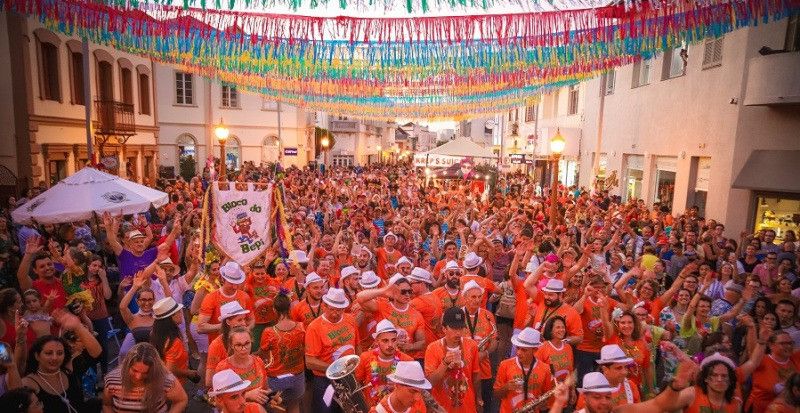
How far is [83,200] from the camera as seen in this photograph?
978 cm

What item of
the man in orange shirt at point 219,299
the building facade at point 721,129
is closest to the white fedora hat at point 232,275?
the man in orange shirt at point 219,299

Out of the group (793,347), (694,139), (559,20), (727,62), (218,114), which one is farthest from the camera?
(218,114)

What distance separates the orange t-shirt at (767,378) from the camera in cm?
502

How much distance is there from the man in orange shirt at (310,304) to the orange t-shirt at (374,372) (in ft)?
4.03

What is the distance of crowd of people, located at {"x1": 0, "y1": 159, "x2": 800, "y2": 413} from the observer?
412cm

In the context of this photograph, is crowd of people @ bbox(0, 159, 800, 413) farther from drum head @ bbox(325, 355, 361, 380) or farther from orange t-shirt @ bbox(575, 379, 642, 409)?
drum head @ bbox(325, 355, 361, 380)

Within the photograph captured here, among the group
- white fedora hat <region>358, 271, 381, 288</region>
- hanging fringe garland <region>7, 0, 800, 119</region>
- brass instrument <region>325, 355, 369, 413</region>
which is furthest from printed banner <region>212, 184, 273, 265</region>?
brass instrument <region>325, 355, 369, 413</region>

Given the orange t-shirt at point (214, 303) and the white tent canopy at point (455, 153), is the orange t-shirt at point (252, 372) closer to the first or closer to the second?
the orange t-shirt at point (214, 303)

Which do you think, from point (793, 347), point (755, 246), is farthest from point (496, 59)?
point (793, 347)

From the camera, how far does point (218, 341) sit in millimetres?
4793

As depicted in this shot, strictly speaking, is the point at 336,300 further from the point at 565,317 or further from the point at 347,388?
the point at 565,317

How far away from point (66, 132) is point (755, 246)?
71.6 feet

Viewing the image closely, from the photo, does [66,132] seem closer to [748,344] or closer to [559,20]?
[559,20]

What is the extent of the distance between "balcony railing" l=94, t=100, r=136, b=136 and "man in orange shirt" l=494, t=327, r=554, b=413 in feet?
68.8
